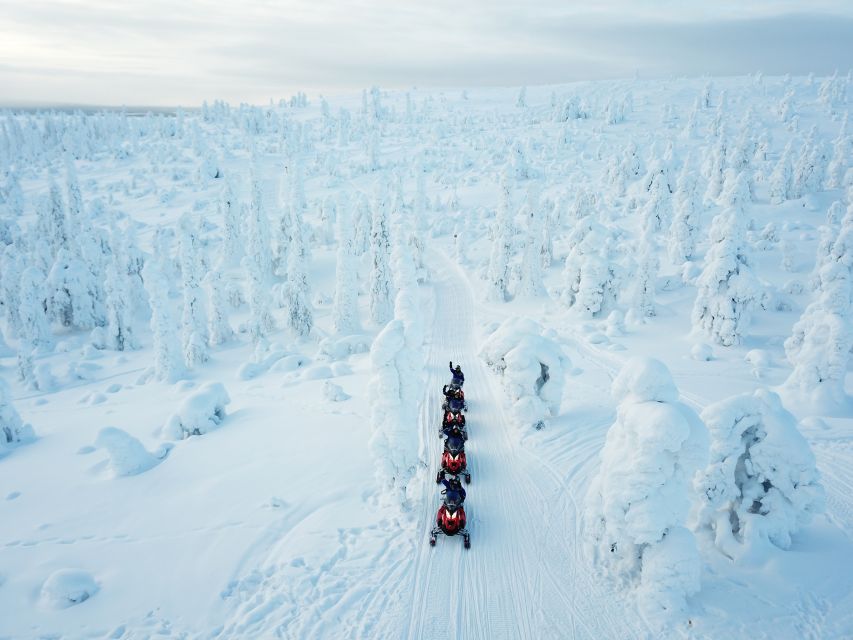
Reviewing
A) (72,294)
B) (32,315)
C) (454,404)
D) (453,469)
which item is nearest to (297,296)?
(32,315)

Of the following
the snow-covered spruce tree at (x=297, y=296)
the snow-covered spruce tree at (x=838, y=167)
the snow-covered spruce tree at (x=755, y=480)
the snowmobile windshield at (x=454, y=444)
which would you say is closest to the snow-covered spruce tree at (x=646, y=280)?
the snow-covered spruce tree at (x=755, y=480)

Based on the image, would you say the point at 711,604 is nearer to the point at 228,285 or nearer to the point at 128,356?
the point at 128,356

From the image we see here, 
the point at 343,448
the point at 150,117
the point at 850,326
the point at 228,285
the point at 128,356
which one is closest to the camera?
the point at 343,448

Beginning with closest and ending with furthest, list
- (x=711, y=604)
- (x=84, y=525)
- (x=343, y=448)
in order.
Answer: (x=711, y=604) → (x=84, y=525) → (x=343, y=448)

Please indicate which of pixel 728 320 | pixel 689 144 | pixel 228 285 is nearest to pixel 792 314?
pixel 728 320

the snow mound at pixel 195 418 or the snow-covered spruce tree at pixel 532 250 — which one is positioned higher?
the snow-covered spruce tree at pixel 532 250

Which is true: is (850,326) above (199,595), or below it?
above

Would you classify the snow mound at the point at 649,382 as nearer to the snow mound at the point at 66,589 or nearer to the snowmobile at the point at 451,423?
the snowmobile at the point at 451,423
